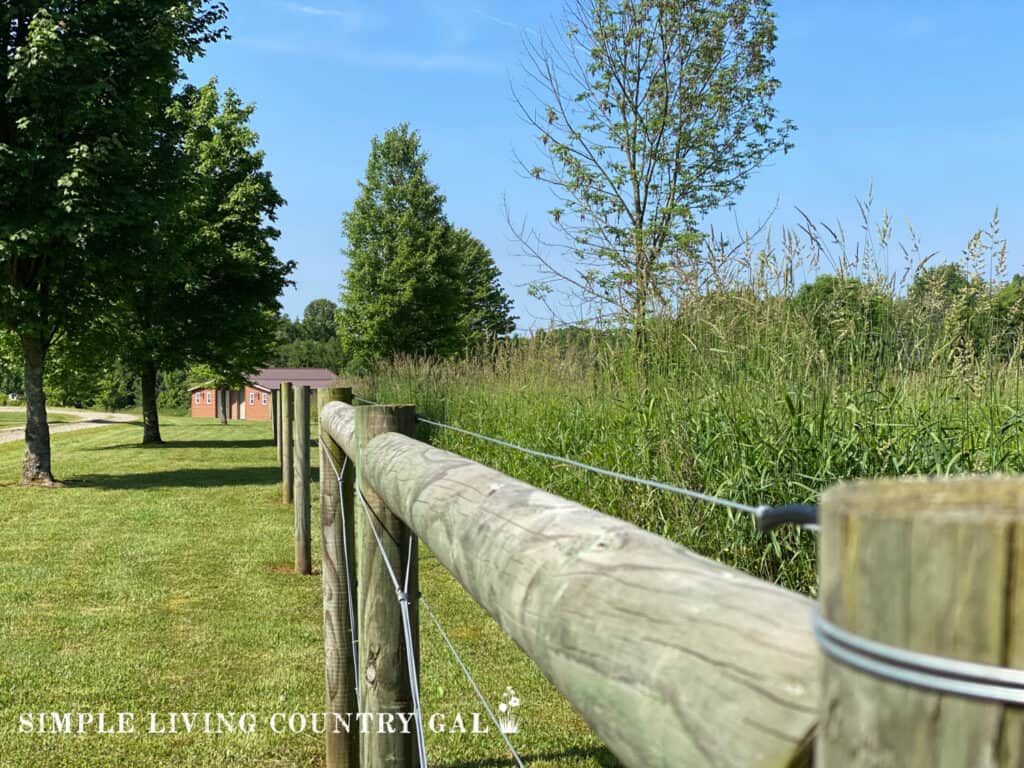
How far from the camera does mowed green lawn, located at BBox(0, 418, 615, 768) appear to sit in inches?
165

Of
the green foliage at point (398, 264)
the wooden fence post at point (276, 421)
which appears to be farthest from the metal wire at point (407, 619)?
the green foliage at point (398, 264)

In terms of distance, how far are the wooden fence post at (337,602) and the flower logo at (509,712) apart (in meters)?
0.86

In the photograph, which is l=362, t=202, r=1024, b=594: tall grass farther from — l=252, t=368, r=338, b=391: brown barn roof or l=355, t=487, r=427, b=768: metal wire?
l=252, t=368, r=338, b=391: brown barn roof

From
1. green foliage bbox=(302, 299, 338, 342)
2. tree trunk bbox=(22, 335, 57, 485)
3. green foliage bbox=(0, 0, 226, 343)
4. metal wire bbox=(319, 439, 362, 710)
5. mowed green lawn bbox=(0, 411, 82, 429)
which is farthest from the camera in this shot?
green foliage bbox=(302, 299, 338, 342)

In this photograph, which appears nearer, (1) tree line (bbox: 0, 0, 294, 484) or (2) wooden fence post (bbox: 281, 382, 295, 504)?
(2) wooden fence post (bbox: 281, 382, 295, 504)

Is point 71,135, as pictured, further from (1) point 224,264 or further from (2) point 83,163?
(1) point 224,264

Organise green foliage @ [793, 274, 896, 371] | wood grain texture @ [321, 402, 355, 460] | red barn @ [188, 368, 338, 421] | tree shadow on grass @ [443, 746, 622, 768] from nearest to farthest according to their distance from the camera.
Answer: wood grain texture @ [321, 402, 355, 460], tree shadow on grass @ [443, 746, 622, 768], green foliage @ [793, 274, 896, 371], red barn @ [188, 368, 338, 421]

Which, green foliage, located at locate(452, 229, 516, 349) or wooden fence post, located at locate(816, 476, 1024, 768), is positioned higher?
green foliage, located at locate(452, 229, 516, 349)

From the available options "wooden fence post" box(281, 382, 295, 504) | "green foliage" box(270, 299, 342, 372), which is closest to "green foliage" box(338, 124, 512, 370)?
"wooden fence post" box(281, 382, 295, 504)

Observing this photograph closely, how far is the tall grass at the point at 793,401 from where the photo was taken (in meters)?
4.07

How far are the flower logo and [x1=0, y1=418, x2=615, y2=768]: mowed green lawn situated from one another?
0.06 m

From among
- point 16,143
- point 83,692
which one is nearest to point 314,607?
point 83,692

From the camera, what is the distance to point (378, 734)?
2.55m

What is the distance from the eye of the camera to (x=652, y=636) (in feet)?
2.63
